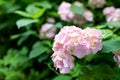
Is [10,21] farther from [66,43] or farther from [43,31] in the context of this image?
[66,43]

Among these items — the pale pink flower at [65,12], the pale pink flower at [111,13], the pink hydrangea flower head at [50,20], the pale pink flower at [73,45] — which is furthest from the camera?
the pink hydrangea flower head at [50,20]

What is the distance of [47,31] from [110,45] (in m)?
0.82

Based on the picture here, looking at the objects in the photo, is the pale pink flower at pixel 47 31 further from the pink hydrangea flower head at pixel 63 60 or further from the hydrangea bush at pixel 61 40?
the pink hydrangea flower head at pixel 63 60

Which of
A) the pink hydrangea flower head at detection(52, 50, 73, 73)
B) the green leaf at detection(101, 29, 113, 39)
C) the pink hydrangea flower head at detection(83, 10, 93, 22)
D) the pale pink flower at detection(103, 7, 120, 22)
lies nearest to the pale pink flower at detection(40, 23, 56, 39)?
the pink hydrangea flower head at detection(83, 10, 93, 22)

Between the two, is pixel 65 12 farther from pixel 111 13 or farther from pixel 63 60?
pixel 63 60

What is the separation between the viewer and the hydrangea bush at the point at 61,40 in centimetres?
147

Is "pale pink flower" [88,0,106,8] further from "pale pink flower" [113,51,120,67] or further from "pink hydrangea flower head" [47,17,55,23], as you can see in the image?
"pale pink flower" [113,51,120,67]

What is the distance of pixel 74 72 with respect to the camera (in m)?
1.69

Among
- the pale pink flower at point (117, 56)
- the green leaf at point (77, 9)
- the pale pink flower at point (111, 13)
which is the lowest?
the pale pink flower at point (117, 56)

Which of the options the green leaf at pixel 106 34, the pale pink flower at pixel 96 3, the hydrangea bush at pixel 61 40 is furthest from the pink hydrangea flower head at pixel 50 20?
the green leaf at pixel 106 34

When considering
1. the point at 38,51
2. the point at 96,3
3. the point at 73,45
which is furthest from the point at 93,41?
the point at 96,3

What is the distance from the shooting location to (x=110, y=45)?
1.50 metres

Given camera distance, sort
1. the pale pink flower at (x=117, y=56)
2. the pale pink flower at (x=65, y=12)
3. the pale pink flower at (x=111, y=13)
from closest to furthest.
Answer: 1. the pale pink flower at (x=117, y=56)
2. the pale pink flower at (x=111, y=13)
3. the pale pink flower at (x=65, y=12)

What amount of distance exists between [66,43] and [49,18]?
100 cm
